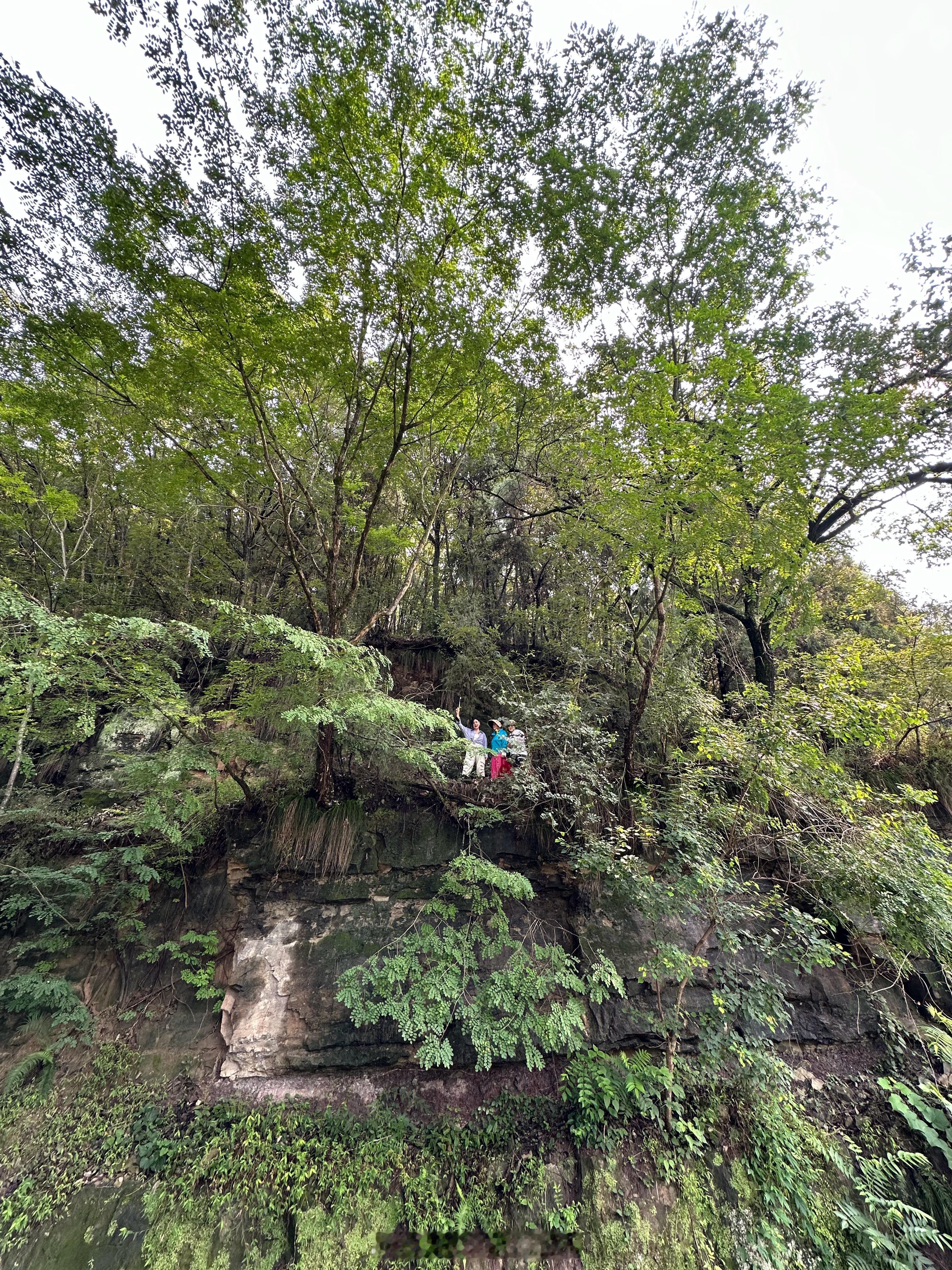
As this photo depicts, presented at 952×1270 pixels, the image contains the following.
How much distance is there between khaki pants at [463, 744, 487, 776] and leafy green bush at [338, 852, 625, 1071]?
4.76 feet

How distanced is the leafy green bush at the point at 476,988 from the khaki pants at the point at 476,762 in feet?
4.76

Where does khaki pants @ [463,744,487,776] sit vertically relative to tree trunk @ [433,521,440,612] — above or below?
below

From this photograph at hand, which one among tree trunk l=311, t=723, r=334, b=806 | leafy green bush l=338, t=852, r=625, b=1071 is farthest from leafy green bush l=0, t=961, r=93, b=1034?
tree trunk l=311, t=723, r=334, b=806

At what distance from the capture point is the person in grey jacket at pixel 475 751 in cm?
629

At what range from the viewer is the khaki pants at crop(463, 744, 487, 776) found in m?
6.49

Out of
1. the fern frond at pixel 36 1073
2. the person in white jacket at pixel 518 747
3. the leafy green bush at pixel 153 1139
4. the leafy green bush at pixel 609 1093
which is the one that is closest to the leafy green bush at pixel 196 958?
the leafy green bush at pixel 153 1139

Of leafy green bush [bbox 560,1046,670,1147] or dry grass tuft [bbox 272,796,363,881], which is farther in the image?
dry grass tuft [bbox 272,796,363,881]

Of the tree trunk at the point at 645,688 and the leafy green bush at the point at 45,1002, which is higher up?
the tree trunk at the point at 645,688

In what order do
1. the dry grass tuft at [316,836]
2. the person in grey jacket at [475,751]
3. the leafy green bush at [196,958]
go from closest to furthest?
the leafy green bush at [196,958]
the dry grass tuft at [316,836]
the person in grey jacket at [475,751]

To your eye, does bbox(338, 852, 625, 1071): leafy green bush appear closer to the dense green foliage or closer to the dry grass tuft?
the dense green foliage

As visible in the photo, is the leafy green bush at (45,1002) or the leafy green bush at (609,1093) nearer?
the leafy green bush at (609,1093)

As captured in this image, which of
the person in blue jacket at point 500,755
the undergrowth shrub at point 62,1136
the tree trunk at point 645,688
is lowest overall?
the undergrowth shrub at point 62,1136

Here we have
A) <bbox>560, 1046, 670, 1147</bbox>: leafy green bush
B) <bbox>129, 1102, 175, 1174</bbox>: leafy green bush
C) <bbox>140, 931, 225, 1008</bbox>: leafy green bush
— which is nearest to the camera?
<bbox>129, 1102, 175, 1174</bbox>: leafy green bush

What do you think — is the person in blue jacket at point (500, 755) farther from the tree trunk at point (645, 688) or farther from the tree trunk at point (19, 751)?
the tree trunk at point (19, 751)
